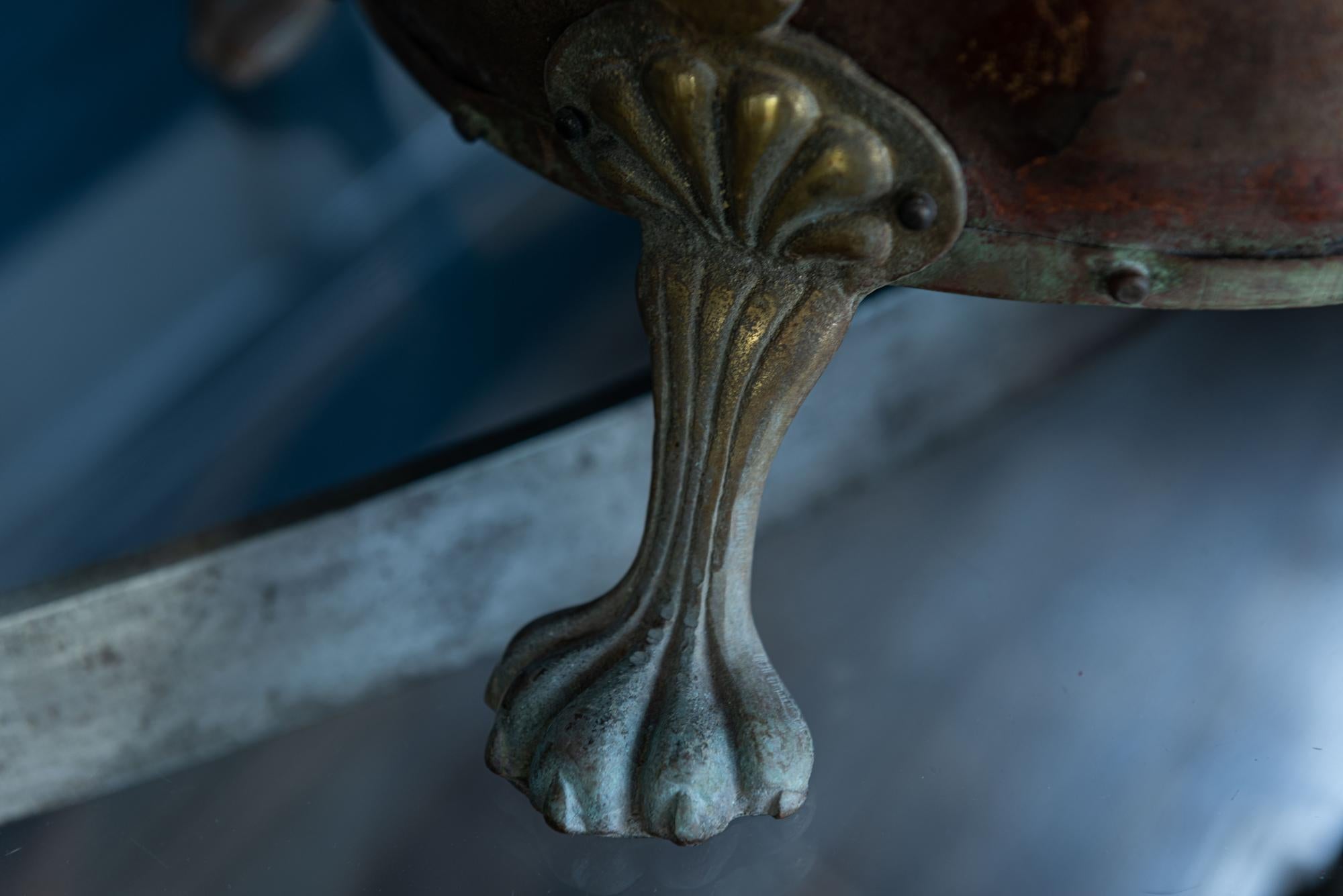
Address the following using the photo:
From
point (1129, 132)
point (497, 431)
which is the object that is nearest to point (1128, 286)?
point (1129, 132)

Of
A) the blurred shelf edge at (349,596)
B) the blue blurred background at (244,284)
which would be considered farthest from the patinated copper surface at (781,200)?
the blue blurred background at (244,284)

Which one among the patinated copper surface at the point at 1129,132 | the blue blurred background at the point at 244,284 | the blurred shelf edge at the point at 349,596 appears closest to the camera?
the patinated copper surface at the point at 1129,132

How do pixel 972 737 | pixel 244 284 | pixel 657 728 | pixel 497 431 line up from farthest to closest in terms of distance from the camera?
1. pixel 244 284
2. pixel 497 431
3. pixel 972 737
4. pixel 657 728

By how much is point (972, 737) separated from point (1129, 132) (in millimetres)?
318

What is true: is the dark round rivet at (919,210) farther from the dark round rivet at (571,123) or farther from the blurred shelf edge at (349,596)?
the blurred shelf edge at (349,596)

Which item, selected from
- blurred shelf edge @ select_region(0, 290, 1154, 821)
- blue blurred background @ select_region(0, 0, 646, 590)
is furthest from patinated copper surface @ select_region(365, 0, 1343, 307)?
blue blurred background @ select_region(0, 0, 646, 590)

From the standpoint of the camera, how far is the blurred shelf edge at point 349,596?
2.29 ft

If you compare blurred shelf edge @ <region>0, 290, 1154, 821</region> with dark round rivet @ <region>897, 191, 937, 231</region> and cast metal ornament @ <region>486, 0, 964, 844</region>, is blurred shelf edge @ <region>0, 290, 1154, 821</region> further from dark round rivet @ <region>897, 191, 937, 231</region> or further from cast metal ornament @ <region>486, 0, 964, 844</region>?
dark round rivet @ <region>897, 191, 937, 231</region>

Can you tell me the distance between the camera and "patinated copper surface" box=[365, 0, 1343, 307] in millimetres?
447

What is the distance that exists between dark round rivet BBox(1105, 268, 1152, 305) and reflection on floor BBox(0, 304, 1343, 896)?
25 cm

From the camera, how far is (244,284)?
1.26m

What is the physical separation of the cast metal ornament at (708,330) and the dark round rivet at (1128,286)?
0.06m

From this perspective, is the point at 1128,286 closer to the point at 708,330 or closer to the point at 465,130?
the point at 708,330

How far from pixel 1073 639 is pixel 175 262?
0.83 m
